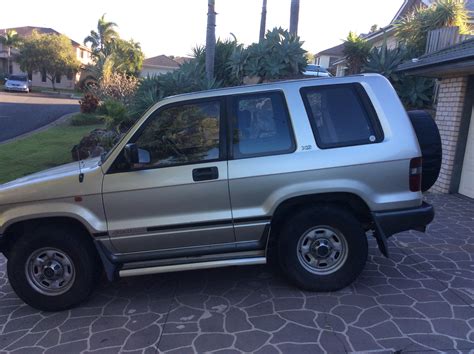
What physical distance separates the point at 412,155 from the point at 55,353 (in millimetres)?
3477

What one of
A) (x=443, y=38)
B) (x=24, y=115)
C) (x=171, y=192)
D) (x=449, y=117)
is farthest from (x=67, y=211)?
(x=24, y=115)

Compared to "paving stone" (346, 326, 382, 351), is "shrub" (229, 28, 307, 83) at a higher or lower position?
Answer: higher

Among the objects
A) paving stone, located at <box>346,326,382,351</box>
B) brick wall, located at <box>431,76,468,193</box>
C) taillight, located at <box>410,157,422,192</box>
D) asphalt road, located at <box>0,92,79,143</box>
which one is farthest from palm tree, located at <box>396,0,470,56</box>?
asphalt road, located at <box>0,92,79,143</box>

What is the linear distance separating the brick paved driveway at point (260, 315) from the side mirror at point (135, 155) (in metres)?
1.41

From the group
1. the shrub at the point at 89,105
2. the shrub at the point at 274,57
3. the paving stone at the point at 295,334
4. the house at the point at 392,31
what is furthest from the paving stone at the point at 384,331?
the shrub at the point at 89,105

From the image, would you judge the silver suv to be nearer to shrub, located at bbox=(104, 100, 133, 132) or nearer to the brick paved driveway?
the brick paved driveway

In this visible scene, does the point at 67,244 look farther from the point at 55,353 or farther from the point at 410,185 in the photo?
the point at 410,185

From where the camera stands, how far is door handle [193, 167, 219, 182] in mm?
4109

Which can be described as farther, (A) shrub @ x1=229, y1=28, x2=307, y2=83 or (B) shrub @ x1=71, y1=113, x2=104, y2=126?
(B) shrub @ x1=71, y1=113, x2=104, y2=126

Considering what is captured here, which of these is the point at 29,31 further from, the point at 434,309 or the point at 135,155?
the point at 434,309

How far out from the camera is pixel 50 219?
422 cm

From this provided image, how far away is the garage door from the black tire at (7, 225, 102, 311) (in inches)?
280

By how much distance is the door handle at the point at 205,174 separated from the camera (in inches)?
162

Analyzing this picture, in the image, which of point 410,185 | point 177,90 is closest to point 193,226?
point 410,185
